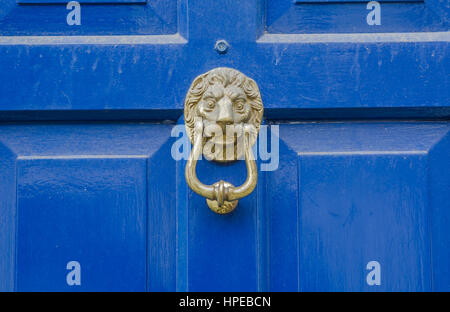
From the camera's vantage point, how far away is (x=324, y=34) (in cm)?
75

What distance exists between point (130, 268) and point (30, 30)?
36 cm

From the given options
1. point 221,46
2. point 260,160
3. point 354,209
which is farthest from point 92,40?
point 354,209

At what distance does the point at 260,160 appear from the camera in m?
0.74

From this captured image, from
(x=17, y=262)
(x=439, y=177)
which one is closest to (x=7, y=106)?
(x=17, y=262)

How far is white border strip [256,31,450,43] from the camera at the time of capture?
29.4 inches

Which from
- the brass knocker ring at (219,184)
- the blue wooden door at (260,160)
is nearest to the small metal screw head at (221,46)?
the blue wooden door at (260,160)

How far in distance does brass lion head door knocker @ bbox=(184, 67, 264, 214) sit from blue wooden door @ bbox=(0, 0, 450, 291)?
0.02 meters

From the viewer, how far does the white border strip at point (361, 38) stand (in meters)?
0.75

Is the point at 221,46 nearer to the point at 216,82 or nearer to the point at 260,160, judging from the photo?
the point at 216,82

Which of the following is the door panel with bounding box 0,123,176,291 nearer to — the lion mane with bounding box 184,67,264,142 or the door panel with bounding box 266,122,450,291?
the lion mane with bounding box 184,67,264,142

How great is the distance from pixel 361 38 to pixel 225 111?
0.22m

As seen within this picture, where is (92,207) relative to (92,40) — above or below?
below

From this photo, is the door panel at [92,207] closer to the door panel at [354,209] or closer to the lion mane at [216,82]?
the lion mane at [216,82]

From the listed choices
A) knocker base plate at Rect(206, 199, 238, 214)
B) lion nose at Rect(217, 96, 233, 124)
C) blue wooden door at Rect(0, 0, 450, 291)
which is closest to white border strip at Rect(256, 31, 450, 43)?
blue wooden door at Rect(0, 0, 450, 291)
